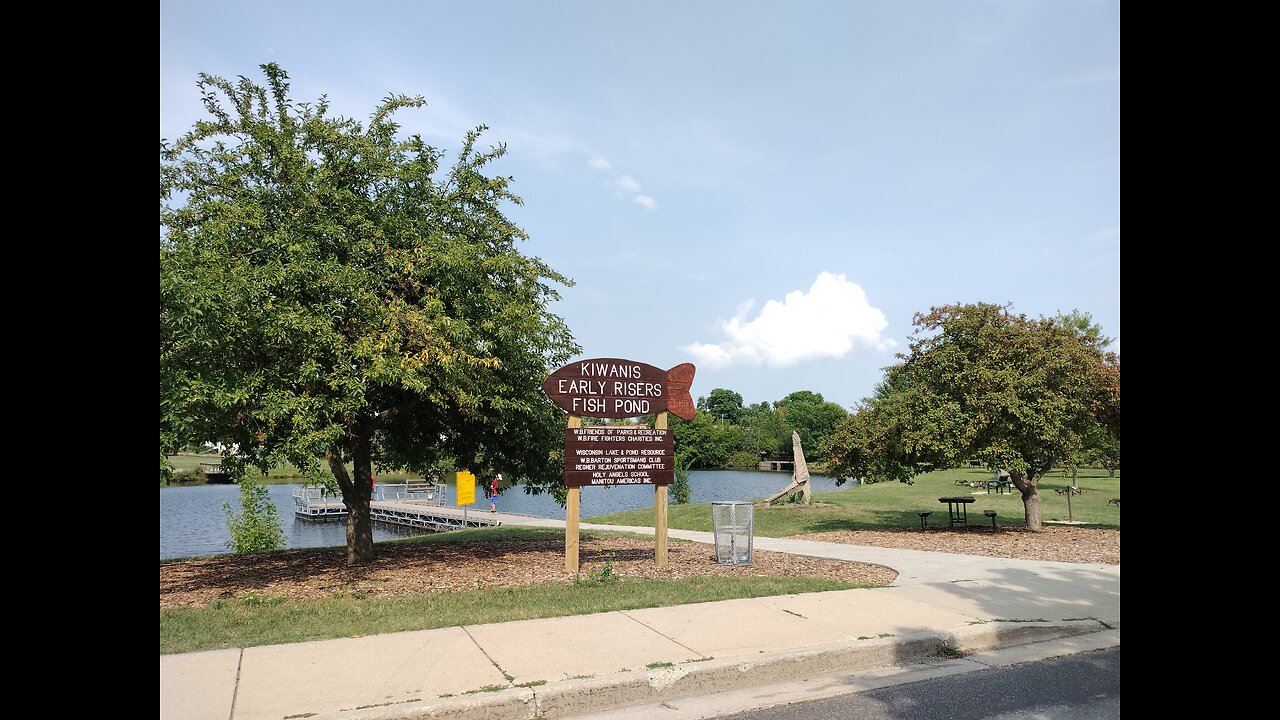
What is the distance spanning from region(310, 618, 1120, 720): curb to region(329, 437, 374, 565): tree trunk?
7.21m

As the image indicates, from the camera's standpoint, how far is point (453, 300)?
10.7 meters

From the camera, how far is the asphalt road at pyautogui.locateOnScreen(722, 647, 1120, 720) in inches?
203

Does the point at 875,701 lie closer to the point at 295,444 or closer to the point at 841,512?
the point at 295,444

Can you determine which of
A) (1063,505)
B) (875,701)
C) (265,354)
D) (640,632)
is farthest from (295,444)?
(1063,505)

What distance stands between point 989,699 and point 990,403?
10.9 meters

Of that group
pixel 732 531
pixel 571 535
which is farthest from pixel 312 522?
pixel 732 531

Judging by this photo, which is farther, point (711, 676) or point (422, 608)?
point (422, 608)

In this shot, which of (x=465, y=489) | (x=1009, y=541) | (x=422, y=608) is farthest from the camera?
(x=465, y=489)

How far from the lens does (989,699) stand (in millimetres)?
5500

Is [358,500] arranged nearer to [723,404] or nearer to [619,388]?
[619,388]

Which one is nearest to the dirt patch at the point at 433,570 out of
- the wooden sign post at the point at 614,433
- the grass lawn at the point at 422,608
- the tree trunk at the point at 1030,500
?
the grass lawn at the point at 422,608

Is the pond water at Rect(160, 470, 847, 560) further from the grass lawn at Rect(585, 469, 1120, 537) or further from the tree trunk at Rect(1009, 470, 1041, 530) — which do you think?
the tree trunk at Rect(1009, 470, 1041, 530)

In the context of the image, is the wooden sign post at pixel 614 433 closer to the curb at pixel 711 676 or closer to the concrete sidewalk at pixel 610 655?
the concrete sidewalk at pixel 610 655
